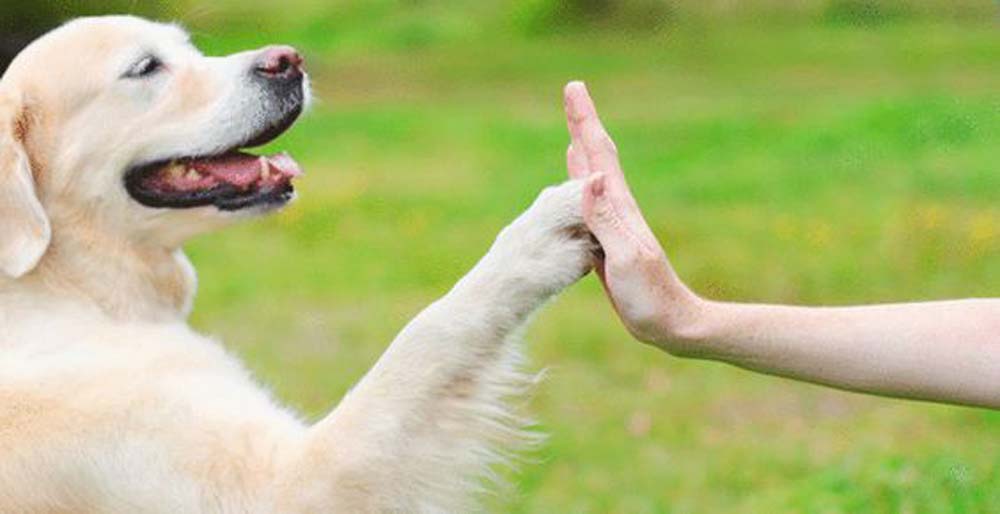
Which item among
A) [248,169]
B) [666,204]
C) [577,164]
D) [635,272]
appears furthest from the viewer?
[666,204]

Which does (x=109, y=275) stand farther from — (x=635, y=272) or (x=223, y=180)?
(x=635, y=272)

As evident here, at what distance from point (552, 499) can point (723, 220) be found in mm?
6072

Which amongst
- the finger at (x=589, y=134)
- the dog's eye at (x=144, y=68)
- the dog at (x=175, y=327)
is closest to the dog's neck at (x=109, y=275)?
the dog at (x=175, y=327)

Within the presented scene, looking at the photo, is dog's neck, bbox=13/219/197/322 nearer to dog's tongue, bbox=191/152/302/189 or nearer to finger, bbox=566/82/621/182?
dog's tongue, bbox=191/152/302/189

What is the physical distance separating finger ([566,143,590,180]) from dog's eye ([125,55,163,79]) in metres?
0.96

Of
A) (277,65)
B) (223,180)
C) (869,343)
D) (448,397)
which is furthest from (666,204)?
(448,397)

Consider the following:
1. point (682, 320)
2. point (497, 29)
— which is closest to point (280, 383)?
point (682, 320)

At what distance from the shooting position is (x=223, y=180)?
4.43 meters

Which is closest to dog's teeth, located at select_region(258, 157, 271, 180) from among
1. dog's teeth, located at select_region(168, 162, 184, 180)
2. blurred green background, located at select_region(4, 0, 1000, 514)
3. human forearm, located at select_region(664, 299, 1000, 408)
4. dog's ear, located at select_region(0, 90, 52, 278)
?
dog's teeth, located at select_region(168, 162, 184, 180)

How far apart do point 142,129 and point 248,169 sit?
25cm

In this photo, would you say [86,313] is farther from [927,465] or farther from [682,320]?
[927,465]

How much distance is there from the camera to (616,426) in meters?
7.95

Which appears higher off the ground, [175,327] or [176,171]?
[176,171]

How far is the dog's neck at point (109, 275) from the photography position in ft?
14.0
